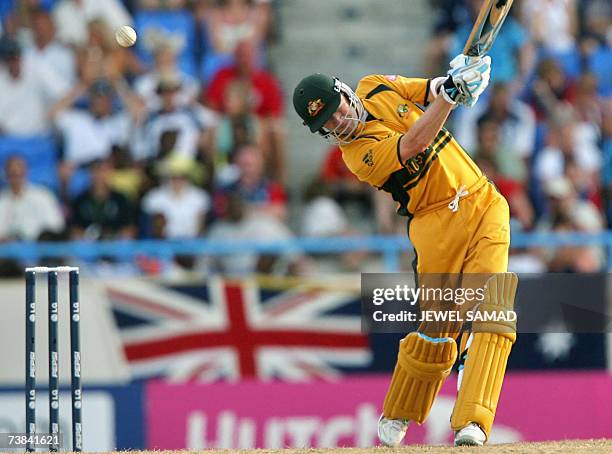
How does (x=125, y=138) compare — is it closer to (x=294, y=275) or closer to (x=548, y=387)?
(x=294, y=275)

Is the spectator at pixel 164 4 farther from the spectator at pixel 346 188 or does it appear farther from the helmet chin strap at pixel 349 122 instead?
the helmet chin strap at pixel 349 122

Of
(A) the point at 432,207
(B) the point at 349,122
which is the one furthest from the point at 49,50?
(A) the point at 432,207

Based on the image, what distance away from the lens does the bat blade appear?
663 cm

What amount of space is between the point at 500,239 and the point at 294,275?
383 cm

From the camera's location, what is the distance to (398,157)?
6770 millimetres

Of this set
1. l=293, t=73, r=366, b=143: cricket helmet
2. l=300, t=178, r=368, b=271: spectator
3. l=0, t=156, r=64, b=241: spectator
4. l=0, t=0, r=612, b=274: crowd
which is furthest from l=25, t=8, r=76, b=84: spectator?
l=293, t=73, r=366, b=143: cricket helmet

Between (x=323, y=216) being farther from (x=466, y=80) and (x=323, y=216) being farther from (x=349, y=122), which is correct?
(x=466, y=80)

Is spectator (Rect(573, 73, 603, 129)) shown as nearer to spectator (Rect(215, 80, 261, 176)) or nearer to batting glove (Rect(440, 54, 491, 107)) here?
spectator (Rect(215, 80, 261, 176))

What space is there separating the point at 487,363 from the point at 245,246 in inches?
154

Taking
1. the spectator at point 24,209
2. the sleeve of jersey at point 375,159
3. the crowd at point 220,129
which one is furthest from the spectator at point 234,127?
the sleeve of jersey at point 375,159

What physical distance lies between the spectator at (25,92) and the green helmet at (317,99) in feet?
17.9

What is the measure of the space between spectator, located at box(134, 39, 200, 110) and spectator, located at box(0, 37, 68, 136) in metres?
0.76

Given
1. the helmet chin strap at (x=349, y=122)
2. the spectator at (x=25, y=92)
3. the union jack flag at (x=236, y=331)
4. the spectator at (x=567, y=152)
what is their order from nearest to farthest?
the helmet chin strap at (x=349, y=122) → the union jack flag at (x=236, y=331) → the spectator at (x=567, y=152) → the spectator at (x=25, y=92)

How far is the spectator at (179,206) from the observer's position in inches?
441
